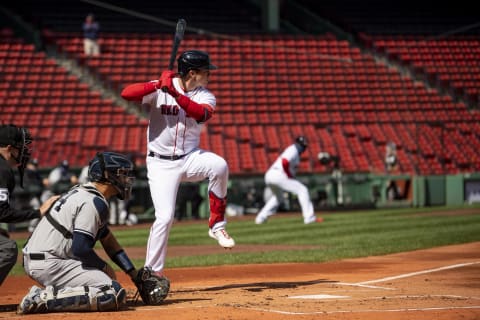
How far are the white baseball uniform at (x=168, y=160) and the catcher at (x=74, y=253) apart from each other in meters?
1.13

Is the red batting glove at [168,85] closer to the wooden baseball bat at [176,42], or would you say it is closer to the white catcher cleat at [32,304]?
the wooden baseball bat at [176,42]

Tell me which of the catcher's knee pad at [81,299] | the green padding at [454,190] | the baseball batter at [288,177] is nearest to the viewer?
the catcher's knee pad at [81,299]

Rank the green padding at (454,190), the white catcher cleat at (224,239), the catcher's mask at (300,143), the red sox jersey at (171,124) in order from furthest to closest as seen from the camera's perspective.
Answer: the green padding at (454,190) → the catcher's mask at (300,143) → the white catcher cleat at (224,239) → the red sox jersey at (171,124)

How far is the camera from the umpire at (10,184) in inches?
287

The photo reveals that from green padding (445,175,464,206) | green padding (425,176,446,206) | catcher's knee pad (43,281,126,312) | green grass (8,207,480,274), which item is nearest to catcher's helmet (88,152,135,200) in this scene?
catcher's knee pad (43,281,126,312)

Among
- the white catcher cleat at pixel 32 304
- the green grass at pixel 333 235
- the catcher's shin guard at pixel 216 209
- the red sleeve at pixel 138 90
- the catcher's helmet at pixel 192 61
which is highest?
the catcher's helmet at pixel 192 61

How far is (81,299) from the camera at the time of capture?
23.7 ft

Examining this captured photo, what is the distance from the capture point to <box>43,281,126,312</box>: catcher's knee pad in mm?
7203

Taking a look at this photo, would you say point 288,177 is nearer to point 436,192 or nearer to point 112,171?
point 436,192

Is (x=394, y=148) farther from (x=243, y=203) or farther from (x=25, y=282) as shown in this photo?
(x=25, y=282)

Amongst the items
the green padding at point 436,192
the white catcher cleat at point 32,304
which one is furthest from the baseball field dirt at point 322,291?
the green padding at point 436,192

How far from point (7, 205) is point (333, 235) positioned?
35.5ft

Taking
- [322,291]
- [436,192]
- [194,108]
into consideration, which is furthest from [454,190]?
[194,108]

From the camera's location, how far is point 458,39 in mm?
36469
